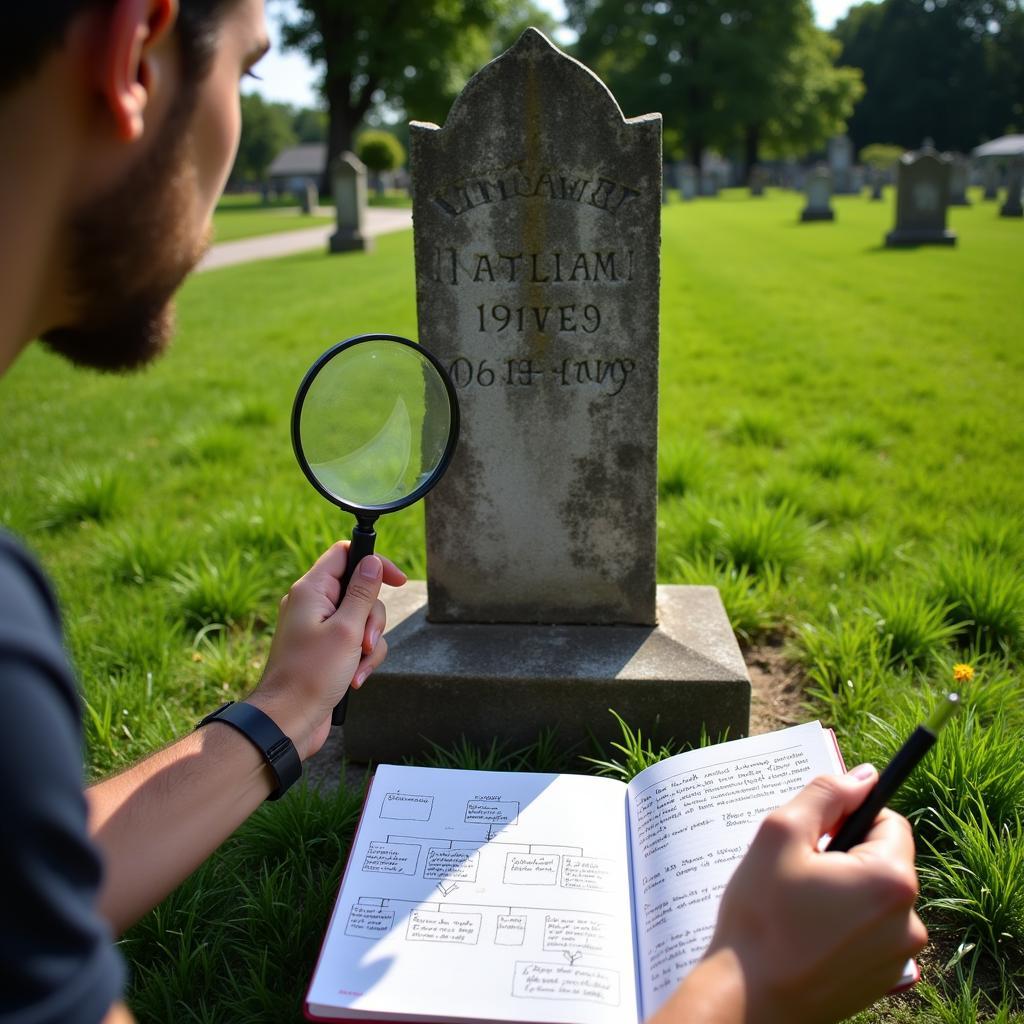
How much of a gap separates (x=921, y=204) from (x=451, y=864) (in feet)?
59.8

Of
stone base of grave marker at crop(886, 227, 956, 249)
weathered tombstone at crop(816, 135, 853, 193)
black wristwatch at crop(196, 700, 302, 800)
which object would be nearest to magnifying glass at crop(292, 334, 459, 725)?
black wristwatch at crop(196, 700, 302, 800)

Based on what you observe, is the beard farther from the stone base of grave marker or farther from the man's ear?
the stone base of grave marker

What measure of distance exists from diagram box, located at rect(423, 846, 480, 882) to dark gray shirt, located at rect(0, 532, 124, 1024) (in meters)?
1.26

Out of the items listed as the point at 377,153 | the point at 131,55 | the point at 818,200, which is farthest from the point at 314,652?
the point at 377,153

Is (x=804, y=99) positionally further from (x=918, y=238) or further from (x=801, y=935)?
(x=801, y=935)

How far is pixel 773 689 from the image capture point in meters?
3.21

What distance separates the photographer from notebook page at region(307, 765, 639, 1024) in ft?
5.54

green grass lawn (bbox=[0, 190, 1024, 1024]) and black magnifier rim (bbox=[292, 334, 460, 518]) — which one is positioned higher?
black magnifier rim (bbox=[292, 334, 460, 518])

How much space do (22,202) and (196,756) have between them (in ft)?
3.55

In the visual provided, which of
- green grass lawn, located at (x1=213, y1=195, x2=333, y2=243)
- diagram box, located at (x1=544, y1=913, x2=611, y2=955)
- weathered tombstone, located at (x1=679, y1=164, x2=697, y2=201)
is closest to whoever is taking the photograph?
diagram box, located at (x1=544, y1=913, x2=611, y2=955)

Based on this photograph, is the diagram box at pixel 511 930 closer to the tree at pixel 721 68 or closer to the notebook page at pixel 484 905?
the notebook page at pixel 484 905

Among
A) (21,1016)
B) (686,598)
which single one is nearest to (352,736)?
(686,598)

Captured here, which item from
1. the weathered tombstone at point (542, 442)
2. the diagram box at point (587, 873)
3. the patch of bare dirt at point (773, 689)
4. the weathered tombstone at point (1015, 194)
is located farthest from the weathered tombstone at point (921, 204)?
the diagram box at point (587, 873)

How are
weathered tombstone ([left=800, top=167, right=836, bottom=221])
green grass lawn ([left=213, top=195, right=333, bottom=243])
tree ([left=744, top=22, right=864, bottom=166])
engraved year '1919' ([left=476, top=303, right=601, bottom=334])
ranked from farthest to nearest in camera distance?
tree ([left=744, top=22, right=864, bottom=166]) → green grass lawn ([left=213, top=195, right=333, bottom=243]) → weathered tombstone ([left=800, top=167, right=836, bottom=221]) → engraved year '1919' ([left=476, top=303, right=601, bottom=334])
